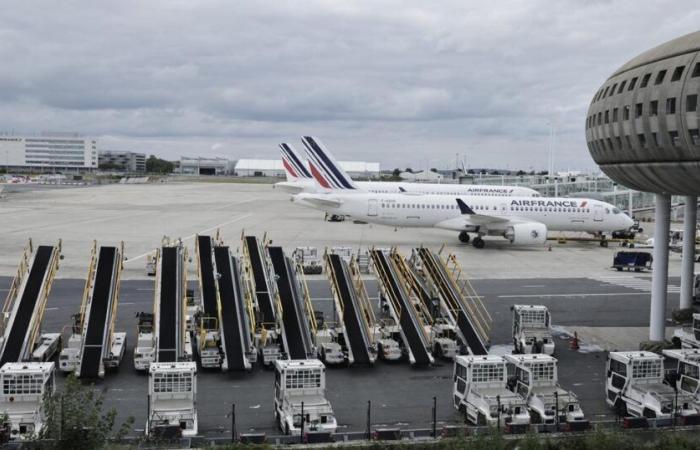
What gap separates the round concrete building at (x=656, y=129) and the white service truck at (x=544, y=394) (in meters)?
8.33

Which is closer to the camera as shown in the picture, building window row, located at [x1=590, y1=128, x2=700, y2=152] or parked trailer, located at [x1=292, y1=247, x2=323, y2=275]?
building window row, located at [x1=590, y1=128, x2=700, y2=152]

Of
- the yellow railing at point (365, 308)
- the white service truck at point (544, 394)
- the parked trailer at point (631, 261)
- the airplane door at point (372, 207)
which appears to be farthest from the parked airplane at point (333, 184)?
the white service truck at point (544, 394)

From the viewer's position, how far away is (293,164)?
10181 centimetres

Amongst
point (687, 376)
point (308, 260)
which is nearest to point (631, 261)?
point (308, 260)

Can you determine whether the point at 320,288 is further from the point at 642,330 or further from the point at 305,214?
the point at 305,214

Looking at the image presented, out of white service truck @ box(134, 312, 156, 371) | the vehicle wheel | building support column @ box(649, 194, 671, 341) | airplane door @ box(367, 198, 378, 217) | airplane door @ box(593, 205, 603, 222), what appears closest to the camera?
the vehicle wheel

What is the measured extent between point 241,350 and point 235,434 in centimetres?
692

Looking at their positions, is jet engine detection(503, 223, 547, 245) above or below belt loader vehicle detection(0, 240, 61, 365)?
above

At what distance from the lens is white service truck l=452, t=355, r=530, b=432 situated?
67.3ft

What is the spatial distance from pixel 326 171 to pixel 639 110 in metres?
48.0

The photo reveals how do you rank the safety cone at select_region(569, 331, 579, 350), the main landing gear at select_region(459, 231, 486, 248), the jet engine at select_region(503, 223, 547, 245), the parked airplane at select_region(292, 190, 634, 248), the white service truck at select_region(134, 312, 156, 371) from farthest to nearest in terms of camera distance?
1. the parked airplane at select_region(292, 190, 634, 248)
2. the main landing gear at select_region(459, 231, 486, 248)
3. the jet engine at select_region(503, 223, 547, 245)
4. the safety cone at select_region(569, 331, 579, 350)
5. the white service truck at select_region(134, 312, 156, 371)

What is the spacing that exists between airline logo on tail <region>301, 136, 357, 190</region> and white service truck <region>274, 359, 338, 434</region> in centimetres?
5041

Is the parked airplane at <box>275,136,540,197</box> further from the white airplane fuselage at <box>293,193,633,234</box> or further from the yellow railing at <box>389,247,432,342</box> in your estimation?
the yellow railing at <box>389,247,432,342</box>

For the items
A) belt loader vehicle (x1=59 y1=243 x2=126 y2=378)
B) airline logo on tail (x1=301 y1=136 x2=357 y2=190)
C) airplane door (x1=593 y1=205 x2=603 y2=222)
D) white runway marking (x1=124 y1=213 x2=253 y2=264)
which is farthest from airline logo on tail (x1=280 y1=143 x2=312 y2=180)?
belt loader vehicle (x1=59 y1=243 x2=126 y2=378)
